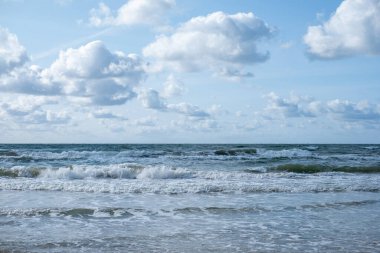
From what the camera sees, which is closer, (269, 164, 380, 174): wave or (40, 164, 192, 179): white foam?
(40, 164, 192, 179): white foam

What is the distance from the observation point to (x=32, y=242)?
8.65 m

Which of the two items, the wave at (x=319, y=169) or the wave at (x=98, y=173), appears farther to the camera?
the wave at (x=319, y=169)

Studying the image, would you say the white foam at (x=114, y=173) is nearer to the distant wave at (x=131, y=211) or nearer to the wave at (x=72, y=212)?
the distant wave at (x=131, y=211)

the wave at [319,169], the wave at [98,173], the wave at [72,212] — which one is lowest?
the wave at [72,212]

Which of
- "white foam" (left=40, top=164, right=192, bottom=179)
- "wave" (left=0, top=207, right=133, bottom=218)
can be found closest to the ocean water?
"wave" (left=0, top=207, right=133, bottom=218)

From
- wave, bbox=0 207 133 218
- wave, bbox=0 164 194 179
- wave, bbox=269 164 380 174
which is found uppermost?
wave, bbox=269 164 380 174

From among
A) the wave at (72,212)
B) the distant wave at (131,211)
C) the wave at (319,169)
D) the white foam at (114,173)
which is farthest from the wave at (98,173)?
the wave at (72,212)

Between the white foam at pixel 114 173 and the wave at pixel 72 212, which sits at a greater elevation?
the white foam at pixel 114 173

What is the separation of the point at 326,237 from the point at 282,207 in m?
3.82

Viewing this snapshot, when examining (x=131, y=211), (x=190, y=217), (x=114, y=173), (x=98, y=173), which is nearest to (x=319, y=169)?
(x=114, y=173)

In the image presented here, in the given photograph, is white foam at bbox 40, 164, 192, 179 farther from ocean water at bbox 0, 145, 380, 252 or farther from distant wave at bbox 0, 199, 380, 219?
distant wave at bbox 0, 199, 380, 219

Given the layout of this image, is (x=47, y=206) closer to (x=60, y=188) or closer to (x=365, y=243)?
(x=60, y=188)

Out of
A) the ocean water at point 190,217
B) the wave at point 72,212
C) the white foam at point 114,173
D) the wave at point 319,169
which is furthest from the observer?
the wave at point 319,169

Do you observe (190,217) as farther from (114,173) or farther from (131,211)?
(114,173)
